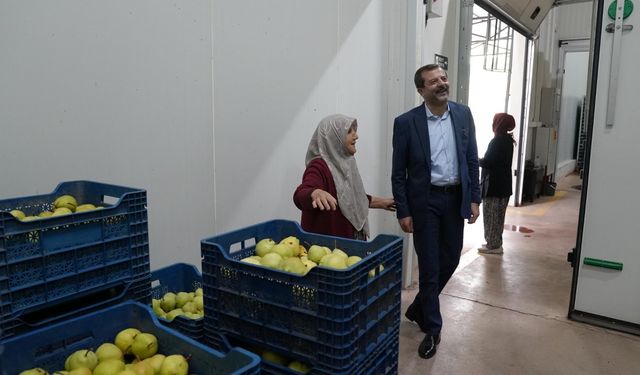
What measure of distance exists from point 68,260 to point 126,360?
0.32 metres

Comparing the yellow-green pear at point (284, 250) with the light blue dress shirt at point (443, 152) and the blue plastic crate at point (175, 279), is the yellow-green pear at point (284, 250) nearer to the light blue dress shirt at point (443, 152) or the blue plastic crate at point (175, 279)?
the blue plastic crate at point (175, 279)

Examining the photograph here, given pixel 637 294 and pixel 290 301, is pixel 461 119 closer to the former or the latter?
pixel 637 294

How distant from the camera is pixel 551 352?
2.66 metres

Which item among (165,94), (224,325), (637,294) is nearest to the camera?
(224,325)

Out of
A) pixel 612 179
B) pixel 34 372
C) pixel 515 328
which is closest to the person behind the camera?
pixel 34 372

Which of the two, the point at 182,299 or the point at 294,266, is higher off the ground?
the point at 294,266

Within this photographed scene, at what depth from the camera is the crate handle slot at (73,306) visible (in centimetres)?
124

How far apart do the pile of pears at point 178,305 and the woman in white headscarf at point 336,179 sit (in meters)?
0.74

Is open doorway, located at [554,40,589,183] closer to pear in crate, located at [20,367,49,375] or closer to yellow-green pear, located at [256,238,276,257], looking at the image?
yellow-green pear, located at [256,238,276,257]

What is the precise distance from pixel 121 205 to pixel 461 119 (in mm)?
1900

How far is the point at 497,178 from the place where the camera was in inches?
176

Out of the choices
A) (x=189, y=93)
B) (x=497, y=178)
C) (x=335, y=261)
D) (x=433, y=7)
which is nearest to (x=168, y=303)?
(x=335, y=261)

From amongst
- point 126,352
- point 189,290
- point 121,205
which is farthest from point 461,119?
point 126,352

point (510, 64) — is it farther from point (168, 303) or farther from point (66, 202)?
point (66, 202)
